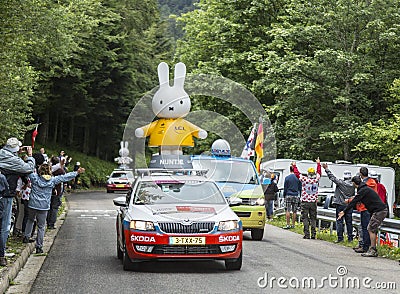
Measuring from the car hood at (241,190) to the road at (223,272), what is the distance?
1483 mm

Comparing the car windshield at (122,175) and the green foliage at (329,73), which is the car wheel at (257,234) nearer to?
the green foliage at (329,73)

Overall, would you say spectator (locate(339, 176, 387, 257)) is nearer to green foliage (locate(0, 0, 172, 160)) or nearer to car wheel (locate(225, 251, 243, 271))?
car wheel (locate(225, 251, 243, 271))

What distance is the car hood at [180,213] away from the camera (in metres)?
12.0

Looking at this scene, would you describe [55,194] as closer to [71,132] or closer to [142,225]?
[142,225]

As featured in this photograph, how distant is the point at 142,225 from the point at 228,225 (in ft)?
4.76

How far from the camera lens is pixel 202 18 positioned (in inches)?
1848

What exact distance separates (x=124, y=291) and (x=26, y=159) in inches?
210

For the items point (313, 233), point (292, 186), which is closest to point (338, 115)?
point (292, 186)

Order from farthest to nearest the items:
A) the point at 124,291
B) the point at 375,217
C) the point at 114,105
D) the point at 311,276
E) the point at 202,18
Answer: the point at 114,105 < the point at 202,18 < the point at 375,217 < the point at 311,276 < the point at 124,291

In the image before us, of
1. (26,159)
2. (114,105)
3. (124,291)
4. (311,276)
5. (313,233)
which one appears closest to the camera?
(124,291)

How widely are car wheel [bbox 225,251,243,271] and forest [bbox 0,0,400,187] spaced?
11024mm

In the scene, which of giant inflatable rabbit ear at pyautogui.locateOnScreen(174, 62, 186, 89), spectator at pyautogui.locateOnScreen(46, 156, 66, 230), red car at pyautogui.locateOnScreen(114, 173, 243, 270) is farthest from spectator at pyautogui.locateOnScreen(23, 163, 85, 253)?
giant inflatable rabbit ear at pyautogui.locateOnScreen(174, 62, 186, 89)

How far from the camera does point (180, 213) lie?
1212 cm

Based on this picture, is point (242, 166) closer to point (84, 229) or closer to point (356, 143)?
point (84, 229)
